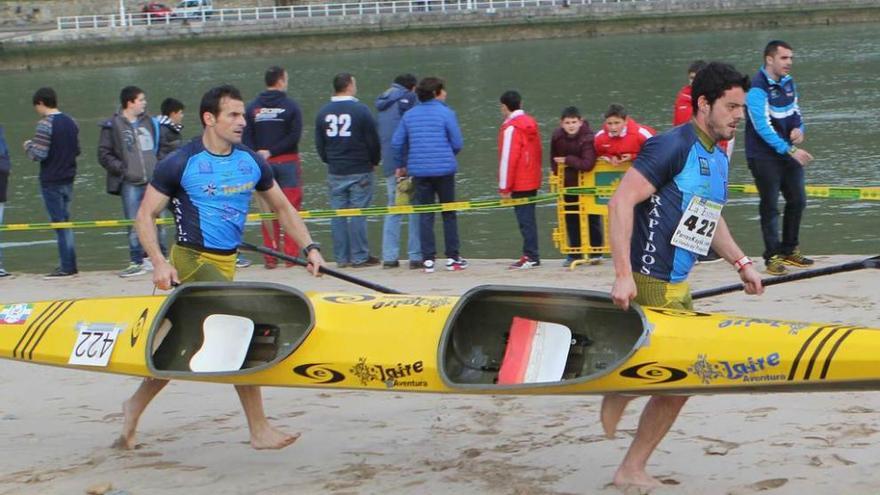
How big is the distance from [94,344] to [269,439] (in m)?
1.08

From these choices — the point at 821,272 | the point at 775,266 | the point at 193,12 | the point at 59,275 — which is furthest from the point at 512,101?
the point at 193,12

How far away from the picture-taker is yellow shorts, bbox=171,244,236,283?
7.65 m

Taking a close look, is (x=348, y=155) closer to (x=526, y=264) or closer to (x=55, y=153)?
(x=526, y=264)

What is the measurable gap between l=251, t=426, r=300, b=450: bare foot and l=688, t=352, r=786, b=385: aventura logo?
90.8 inches

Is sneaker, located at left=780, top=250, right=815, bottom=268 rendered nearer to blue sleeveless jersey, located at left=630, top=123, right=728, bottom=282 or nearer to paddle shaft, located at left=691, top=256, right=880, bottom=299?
paddle shaft, located at left=691, top=256, right=880, bottom=299

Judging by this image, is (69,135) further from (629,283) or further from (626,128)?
(629,283)

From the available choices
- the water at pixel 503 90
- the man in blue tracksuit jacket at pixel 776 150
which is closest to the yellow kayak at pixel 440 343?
the man in blue tracksuit jacket at pixel 776 150

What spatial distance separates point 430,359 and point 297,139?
7.26 meters

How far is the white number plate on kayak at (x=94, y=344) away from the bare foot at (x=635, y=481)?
2764 millimetres

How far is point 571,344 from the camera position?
7105mm

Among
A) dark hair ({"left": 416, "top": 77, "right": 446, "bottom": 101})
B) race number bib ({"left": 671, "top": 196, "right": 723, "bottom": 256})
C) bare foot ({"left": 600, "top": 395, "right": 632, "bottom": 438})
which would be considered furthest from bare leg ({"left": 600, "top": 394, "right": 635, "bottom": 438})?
dark hair ({"left": 416, "top": 77, "right": 446, "bottom": 101})

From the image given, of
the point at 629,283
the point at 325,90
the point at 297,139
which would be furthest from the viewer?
the point at 325,90

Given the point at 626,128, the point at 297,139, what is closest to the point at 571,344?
the point at 626,128

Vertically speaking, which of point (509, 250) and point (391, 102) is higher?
point (391, 102)
